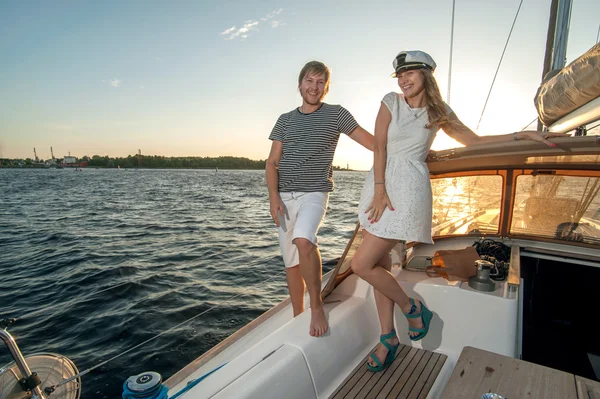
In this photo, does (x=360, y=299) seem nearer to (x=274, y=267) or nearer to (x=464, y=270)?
(x=464, y=270)

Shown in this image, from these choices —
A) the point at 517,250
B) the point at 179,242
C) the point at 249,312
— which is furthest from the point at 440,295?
the point at 179,242

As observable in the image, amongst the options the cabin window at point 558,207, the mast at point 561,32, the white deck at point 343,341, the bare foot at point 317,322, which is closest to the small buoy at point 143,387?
the white deck at point 343,341

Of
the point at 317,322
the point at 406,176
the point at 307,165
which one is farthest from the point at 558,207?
the point at 317,322

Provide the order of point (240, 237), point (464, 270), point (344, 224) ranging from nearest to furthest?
point (464, 270)
point (240, 237)
point (344, 224)

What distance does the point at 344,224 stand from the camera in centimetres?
1448

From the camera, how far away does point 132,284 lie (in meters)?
6.75

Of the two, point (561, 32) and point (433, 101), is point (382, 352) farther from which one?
point (561, 32)

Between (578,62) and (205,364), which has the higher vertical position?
(578,62)

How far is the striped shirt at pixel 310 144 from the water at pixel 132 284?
6.15 ft

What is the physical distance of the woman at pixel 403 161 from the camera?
6.33ft

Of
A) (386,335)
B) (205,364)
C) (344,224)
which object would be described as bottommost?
(344,224)

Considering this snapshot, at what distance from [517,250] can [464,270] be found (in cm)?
86

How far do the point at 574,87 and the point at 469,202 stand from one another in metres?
1.63

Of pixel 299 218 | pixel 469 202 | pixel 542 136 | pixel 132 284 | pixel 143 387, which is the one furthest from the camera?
pixel 132 284
